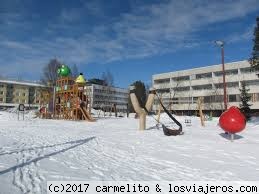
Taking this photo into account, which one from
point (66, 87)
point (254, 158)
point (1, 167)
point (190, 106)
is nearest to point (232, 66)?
point (190, 106)

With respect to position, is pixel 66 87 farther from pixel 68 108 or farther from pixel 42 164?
pixel 42 164

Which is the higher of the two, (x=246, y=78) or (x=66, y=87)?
(x=246, y=78)

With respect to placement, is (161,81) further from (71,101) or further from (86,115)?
(86,115)

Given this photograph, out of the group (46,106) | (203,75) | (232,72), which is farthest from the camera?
(203,75)

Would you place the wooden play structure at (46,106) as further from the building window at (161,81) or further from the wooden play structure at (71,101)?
the building window at (161,81)

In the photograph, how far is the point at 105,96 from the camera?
95.7 metres

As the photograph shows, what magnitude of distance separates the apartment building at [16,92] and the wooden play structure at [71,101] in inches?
3240

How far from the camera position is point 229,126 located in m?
14.0

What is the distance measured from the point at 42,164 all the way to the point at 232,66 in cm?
6811

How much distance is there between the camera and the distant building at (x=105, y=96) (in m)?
84.4

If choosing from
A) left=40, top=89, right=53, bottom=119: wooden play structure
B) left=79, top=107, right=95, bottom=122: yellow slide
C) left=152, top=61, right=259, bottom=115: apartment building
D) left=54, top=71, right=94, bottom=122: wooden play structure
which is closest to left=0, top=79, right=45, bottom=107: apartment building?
left=152, top=61, right=259, bottom=115: apartment building

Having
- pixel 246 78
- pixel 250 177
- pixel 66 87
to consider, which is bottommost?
pixel 250 177

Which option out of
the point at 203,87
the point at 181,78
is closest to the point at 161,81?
the point at 181,78

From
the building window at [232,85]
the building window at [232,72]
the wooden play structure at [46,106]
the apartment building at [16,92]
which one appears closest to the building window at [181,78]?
the building window at [232,72]
